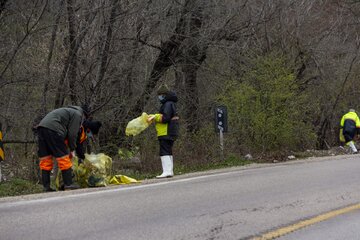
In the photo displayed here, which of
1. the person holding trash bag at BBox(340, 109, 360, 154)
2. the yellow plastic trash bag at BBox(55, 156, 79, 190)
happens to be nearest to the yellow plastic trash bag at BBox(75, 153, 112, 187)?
the yellow plastic trash bag at BBox(55, 156, 79, 190)

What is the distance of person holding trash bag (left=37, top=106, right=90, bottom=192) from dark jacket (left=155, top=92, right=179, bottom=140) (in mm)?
2127

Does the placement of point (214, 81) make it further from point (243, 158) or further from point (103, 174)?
point (103, 174)

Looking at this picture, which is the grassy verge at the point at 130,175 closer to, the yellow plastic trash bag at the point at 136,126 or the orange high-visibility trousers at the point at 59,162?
the orange high-visibility trousers at the point at 59,162

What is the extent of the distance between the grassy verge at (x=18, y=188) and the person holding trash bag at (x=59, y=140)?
0.66m

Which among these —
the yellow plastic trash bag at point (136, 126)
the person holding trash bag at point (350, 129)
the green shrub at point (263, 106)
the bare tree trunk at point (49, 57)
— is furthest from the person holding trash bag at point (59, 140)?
the person holding trash bag at point (350, 129)

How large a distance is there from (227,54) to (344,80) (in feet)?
26.3

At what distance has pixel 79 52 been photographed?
1555 centimetres

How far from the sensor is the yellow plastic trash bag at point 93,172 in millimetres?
10320

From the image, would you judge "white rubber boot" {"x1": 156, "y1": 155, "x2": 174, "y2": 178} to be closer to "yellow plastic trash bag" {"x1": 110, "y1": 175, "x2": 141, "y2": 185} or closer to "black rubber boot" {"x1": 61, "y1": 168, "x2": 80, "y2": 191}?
"yellow plastic trash bag" {"x1": 110, "y1": 175, "x2": 141, "y2": 185}

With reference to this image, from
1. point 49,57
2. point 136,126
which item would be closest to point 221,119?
point 136,126

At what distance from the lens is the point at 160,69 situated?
61.3ft


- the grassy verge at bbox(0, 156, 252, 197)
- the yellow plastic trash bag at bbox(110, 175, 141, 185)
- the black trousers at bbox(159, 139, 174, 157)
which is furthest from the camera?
the black trousers at bbox(159, 139, 174, 157)

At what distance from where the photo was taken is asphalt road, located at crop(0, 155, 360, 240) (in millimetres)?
6523

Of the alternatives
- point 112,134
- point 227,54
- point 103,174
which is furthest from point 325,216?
point 227,54
